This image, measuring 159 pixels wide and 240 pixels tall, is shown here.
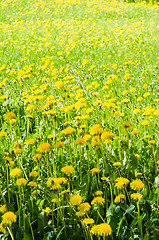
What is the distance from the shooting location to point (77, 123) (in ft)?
7.91

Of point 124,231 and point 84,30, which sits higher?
point 84,30

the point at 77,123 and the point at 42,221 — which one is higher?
the point at 77,123

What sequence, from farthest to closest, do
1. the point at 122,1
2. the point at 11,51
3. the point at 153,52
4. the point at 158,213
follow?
the point at 122,1
the point at 11,51
the point at 153,52
the point at 158,213

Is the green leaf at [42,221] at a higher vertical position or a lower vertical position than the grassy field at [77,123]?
lower

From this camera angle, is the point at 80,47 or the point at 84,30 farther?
the point at 84,30

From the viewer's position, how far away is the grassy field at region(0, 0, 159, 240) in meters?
1.55

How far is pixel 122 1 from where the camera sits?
49.2 feet

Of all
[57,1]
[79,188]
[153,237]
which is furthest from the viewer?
[57,1]

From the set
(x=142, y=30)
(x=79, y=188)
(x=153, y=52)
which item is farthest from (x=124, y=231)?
(x=142, y=30)

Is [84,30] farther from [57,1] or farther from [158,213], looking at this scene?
[158,213]

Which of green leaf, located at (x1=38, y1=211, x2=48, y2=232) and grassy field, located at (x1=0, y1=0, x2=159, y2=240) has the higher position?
grassy field, located at (x1=0, y1=0, x2=159, y2=240)

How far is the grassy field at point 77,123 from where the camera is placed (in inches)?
60.9

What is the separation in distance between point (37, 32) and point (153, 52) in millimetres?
3833

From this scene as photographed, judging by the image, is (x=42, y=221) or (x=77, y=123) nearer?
(x=42, y=221)
